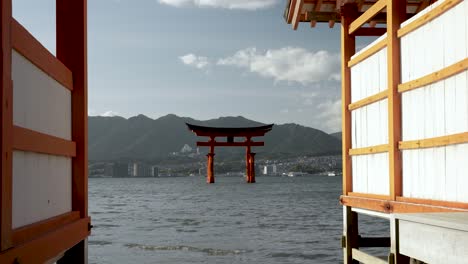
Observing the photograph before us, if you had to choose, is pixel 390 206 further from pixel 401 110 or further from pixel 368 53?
pixel 368 53

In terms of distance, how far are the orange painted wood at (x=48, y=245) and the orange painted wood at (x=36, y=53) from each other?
121 cm

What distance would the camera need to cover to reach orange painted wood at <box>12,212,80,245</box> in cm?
387

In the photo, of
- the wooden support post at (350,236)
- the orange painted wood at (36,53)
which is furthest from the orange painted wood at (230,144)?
the orange painted wood at (36,53)

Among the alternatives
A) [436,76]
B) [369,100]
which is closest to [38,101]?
[436,76]

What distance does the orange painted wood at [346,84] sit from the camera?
28.5ft

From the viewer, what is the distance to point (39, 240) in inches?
167

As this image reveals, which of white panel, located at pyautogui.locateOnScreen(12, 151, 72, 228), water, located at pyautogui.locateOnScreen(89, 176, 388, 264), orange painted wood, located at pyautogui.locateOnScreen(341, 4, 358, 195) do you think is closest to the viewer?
white panel, located at pyautogui.locateOnScreen(12, 151, 72, 228)

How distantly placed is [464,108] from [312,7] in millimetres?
4614

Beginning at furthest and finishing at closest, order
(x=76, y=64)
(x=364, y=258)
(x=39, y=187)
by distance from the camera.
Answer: (x=364, y=258) → (x=76, y=64) → (x=39, y=187)

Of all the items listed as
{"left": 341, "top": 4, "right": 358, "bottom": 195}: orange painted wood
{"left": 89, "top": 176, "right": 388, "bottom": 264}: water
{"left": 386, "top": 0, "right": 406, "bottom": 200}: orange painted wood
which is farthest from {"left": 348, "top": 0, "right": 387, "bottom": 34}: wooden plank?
{"left": 89, "top": 176, "right": 388, "bottom": 264}: water

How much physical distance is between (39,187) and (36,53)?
0.96 meters

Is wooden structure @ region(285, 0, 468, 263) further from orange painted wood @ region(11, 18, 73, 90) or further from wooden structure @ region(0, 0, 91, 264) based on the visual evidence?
orange painted wood @ region(11, 18, 73, 90)

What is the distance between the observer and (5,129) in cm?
343

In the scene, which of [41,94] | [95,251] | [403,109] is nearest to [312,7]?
[403,109]
